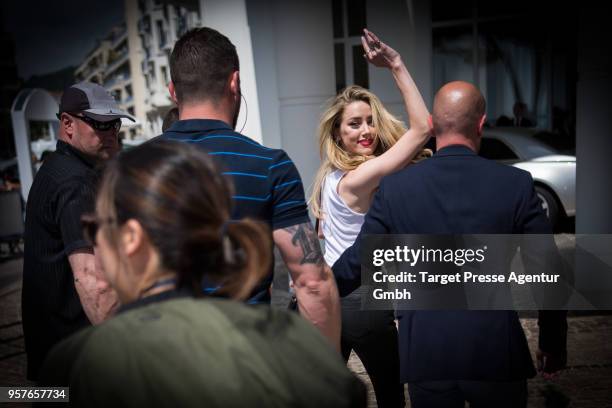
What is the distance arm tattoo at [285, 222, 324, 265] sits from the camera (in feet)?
6.28

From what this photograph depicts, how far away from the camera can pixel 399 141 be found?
7.96 ft

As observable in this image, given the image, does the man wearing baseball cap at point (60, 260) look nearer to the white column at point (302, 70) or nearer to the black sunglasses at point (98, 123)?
the black sunglasses at point (98, 123)

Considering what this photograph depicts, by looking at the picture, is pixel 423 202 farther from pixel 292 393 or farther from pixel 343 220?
pixel 292 393

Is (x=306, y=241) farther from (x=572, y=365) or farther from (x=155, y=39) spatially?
(x=155, y=39)

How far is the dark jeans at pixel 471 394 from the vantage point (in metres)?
1.98

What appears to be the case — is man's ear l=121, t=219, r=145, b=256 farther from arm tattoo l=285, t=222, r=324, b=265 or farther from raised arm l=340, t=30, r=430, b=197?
raised arm l=340, t=30, r=430, b=197

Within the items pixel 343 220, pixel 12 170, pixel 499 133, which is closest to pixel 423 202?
pixel 343 220

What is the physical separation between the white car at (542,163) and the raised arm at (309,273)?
23.9 feet

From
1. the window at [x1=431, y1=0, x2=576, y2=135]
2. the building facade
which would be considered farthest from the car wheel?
the building facade

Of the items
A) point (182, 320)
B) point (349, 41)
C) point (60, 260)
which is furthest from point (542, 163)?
point (182, 320)

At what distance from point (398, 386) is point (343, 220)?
894mm

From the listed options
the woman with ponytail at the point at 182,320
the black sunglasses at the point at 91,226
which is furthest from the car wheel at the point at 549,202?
the black sunglasses at the point at 91,226

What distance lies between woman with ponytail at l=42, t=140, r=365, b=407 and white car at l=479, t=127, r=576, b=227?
817 cm

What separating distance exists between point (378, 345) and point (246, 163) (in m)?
1.25
